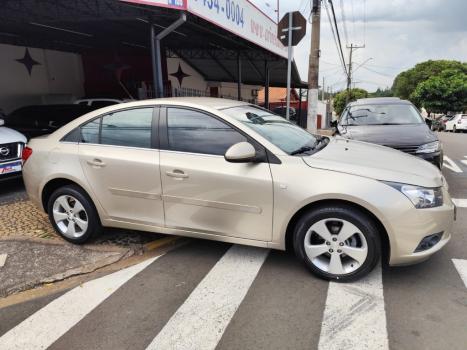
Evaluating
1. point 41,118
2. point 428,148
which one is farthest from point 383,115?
point 41,118

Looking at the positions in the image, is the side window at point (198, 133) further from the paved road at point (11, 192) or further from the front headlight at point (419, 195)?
the paved road at point (11, 192)

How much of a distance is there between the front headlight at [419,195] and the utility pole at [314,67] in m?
6.23

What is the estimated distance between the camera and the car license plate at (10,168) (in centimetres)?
625

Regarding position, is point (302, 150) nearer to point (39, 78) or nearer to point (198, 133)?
point (198, 133)

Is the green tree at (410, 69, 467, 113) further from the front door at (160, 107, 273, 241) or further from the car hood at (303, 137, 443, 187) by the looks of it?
the front door at (160, 107, 273, 241)

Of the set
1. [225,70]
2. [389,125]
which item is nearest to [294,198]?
[389,125]

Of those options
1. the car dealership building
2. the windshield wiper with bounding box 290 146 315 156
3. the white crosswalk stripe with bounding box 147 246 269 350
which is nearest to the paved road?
the car dealership building

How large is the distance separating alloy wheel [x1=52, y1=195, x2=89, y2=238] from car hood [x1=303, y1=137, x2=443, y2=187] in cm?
253

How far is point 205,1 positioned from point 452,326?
6.44 m

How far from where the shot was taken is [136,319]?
2.99 meters

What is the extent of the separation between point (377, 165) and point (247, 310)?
5.46 ft

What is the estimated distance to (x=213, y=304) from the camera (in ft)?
10.3

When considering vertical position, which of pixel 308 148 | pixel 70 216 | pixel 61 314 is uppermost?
pixel 308 148

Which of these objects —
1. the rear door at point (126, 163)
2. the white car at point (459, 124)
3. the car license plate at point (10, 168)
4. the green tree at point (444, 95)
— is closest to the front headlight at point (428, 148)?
the rear door at point (126, 163)
